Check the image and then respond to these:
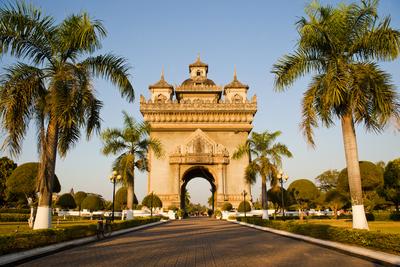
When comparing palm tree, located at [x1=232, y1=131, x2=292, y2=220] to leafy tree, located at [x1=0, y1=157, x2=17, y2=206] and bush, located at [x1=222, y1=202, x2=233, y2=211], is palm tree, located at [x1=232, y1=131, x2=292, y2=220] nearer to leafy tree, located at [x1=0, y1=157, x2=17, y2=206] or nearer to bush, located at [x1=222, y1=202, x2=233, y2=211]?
bush, located at [x1=222, y1=202, x2=233, y2=211]

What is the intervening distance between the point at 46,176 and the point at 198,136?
39226mm

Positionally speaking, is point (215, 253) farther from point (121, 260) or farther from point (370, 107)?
point (370, 107)

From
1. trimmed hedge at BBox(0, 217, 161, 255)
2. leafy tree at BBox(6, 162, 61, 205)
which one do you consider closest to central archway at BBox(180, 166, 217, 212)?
leafy tree at BBox(6, 162, 61, 205)

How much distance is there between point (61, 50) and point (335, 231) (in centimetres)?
1322

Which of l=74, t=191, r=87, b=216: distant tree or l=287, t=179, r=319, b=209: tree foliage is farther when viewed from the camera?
l=74, t=191, r=87, b=216: distant tree

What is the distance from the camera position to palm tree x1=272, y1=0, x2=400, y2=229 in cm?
1316

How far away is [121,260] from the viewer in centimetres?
946

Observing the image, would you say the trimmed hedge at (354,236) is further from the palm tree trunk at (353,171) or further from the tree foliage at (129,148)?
the tree foliage at (129,148)

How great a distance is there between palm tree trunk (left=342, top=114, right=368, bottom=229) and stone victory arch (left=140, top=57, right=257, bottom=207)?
121ft

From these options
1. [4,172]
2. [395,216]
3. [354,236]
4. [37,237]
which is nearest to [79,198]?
[4,172]

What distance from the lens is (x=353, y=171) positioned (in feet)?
44.6

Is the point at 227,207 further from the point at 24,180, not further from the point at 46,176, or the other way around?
the point at 46,176

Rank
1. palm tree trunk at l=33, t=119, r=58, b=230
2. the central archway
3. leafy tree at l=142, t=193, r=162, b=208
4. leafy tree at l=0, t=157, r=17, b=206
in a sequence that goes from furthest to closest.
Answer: the central archway → leafy tree at l=0, t=157, r=17, b=206 → leafy tree at l=142, t=193, r=162, b=208 → palm tree trunk at l=33, t=119, r=58, b=230

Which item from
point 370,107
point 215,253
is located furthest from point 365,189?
point 215,253
